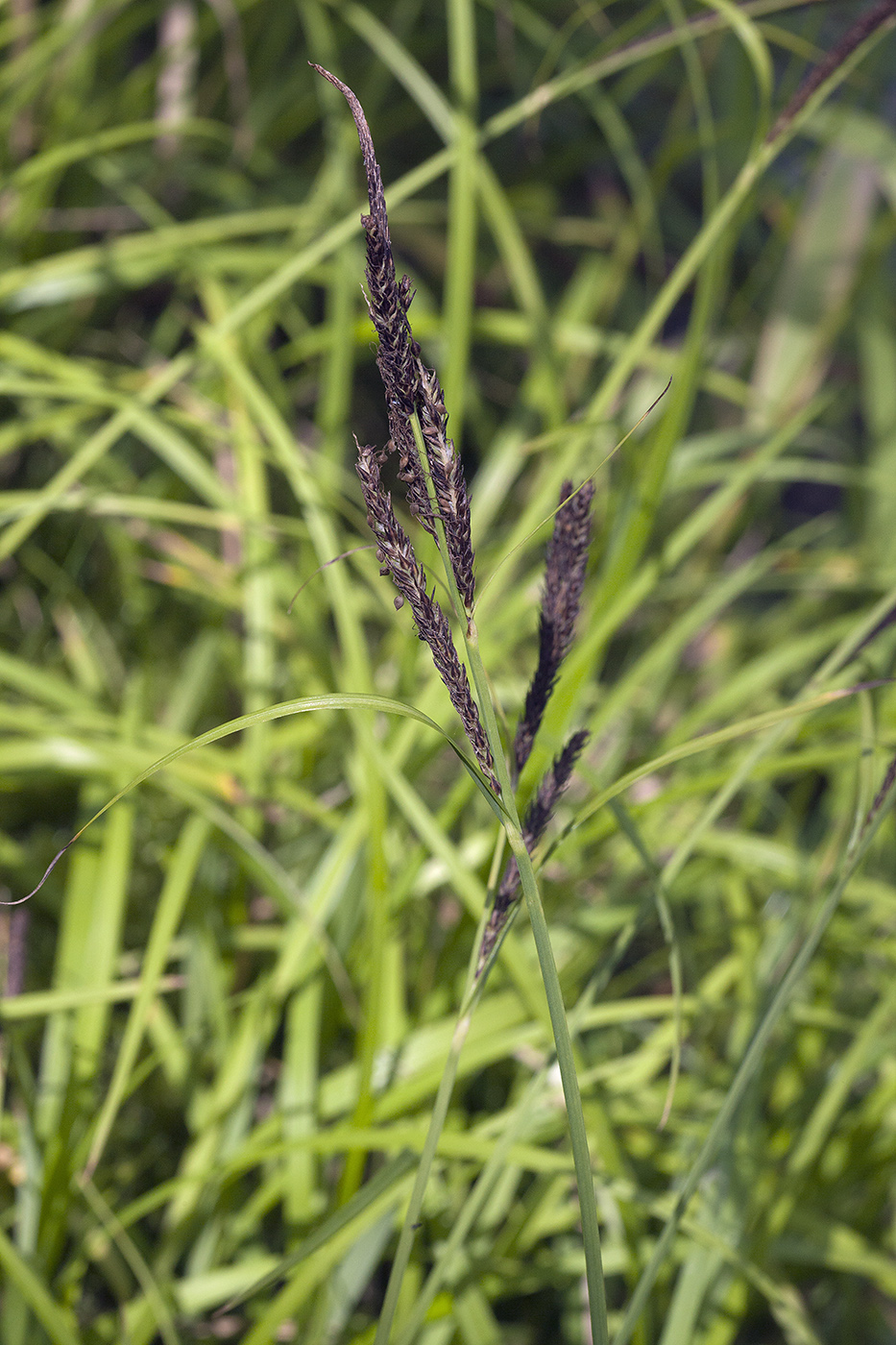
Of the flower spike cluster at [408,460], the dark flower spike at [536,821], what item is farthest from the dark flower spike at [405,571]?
the dark flower spike at [536,821]

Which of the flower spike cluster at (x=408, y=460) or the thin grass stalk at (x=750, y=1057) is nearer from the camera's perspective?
the flower spike cluster at (x=408, y=460)

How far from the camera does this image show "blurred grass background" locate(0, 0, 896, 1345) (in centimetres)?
76

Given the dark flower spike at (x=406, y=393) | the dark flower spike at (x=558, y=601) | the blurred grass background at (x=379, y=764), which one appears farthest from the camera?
the blurred grass background at (x=379, y=764)

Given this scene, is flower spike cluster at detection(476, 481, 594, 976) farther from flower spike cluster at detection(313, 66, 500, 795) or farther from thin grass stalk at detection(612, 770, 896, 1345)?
thin grass stalk at detection(612, 770, 896, 1345)

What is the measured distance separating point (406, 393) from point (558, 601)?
5.6 inches

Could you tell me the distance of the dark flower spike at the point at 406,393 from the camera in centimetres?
31

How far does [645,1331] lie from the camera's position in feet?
2.33

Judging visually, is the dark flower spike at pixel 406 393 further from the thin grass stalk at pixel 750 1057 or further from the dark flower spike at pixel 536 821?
the thin grass stalk at pixel 750 1057

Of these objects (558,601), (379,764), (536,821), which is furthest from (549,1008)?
(379,764)

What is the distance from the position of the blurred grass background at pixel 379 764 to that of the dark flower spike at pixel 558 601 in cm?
3

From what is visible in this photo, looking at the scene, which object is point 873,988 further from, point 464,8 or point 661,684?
point 464,8

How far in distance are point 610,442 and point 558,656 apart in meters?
0.80

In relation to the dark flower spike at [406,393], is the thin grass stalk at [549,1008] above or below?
below

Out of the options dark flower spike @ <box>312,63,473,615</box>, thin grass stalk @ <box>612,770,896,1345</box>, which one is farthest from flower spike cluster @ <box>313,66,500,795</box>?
thin grass stalk @ <box>612,770,896,1345</box>
